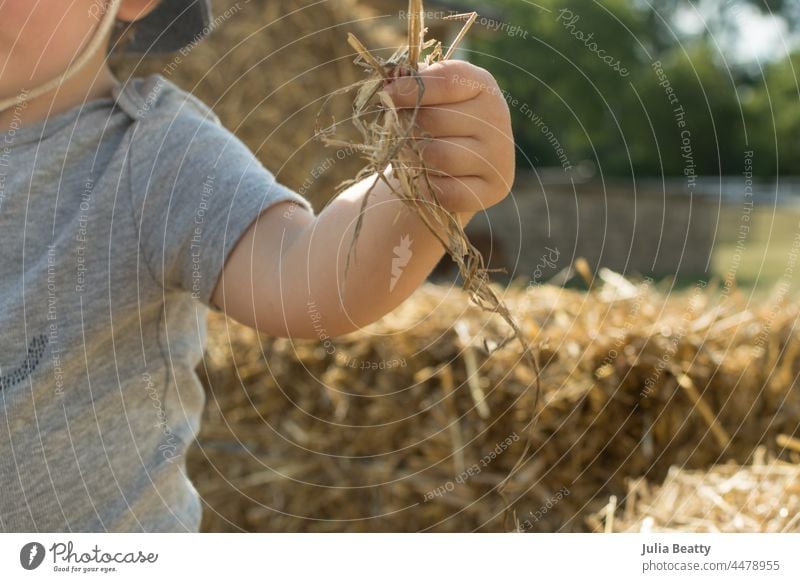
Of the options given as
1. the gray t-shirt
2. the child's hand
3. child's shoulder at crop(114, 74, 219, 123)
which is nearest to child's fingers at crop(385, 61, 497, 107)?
the child's hand

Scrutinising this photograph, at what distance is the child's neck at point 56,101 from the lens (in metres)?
0.86

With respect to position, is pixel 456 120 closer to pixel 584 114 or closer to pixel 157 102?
pixel 157 102

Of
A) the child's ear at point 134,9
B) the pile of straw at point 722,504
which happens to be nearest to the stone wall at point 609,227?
the pile of straw at point 722,504

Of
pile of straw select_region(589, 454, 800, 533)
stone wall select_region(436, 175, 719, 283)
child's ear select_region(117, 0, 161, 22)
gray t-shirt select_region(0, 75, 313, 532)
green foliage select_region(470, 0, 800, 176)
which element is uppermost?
child's ear select_region(117, 0, 161, 22)

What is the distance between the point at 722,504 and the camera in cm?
108

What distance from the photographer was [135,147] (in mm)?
819

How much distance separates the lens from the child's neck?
0.86 m

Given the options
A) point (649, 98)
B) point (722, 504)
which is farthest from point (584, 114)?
point (722, 504)

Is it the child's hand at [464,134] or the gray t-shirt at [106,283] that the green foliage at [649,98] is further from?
the child's hand at [464,134]

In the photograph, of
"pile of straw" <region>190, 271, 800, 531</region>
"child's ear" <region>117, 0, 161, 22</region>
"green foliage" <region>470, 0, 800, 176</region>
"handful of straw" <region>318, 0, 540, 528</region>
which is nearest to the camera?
"handful of straw" <region>318, 0, 540, 528</region>

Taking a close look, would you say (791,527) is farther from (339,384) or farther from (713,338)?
(339,384)

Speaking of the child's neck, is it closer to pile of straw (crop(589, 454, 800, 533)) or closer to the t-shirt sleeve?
the t-shirt sleeve
